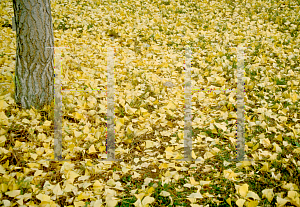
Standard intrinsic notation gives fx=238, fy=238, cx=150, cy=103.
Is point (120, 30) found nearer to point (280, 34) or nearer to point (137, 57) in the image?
point (137, 57)

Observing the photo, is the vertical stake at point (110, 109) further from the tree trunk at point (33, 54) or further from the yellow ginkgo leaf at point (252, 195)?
the yellow ginkgo leaf at point (252, 195)

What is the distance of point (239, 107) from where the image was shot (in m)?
2.64

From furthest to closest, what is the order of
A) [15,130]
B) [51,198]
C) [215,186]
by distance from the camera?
[15,130] → [215,186] → [51,198]

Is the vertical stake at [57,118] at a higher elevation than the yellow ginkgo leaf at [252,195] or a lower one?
higher

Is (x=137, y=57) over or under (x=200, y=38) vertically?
under

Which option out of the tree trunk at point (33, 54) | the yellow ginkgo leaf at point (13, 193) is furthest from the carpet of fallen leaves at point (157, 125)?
the tree trunk at point (33, 54)

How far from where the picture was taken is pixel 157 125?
2.46 metres

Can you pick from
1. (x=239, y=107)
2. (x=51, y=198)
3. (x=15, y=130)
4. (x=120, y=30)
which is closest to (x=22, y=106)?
(x=15, y=130)

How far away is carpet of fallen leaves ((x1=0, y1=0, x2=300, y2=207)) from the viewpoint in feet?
5.55

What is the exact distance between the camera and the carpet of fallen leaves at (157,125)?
1.69 m

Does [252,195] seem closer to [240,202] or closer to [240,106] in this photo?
[240,202]

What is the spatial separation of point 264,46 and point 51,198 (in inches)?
147

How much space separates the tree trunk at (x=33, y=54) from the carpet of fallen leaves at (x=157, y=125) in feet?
0.51

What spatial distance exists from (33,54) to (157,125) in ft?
4.55
